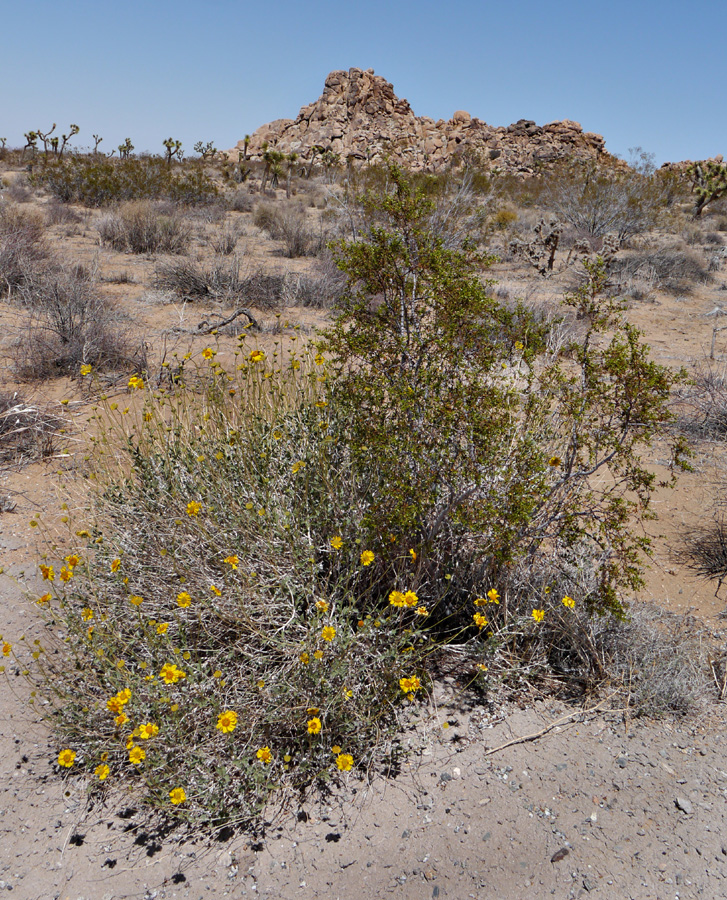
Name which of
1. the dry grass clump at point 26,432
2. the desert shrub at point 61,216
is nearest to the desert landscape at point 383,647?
the dry grass clump at point 26,432

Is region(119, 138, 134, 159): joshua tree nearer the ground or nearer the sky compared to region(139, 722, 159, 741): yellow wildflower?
nearer the sky

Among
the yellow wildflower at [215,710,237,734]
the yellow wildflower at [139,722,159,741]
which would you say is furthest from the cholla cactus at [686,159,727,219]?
the yellow wildflower at [139,722,159,741]

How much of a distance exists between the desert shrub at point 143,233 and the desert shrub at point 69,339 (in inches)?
177

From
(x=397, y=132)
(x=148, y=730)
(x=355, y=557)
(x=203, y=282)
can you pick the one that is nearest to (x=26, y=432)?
(x=355, y=557)

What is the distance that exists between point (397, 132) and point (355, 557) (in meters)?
49.6

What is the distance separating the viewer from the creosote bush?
2.39m

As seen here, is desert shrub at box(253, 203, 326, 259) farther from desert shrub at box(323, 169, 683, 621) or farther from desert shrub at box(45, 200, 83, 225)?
desert shrub at box(323, 169, 683, 621)

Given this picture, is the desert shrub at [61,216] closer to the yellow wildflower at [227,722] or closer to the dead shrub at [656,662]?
the yellow wildflower at [227,722]

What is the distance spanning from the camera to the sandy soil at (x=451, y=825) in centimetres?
211

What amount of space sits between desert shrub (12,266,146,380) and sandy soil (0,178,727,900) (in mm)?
4152

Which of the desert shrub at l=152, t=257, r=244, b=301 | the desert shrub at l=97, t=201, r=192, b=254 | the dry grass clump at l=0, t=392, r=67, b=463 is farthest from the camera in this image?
the desert shrub at l=97, t=201, r=192, b=254

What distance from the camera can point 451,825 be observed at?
7.48ft

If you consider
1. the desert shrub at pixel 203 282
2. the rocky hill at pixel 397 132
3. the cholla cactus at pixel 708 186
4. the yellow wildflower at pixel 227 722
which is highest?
the rocky hill at pixel 397 132

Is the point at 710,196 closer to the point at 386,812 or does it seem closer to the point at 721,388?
the point at 721,388
